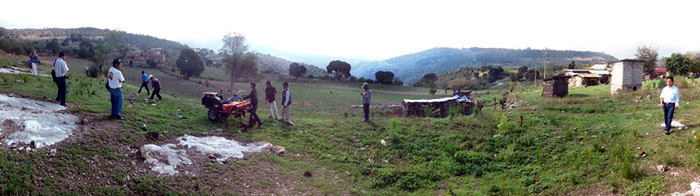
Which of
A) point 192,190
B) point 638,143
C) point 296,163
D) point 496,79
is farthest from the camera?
point 496,79

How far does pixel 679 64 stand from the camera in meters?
34.2

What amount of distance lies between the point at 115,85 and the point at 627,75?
24626mm

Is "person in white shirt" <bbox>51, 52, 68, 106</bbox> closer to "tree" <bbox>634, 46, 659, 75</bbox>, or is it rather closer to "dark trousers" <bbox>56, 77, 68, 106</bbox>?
"dark trousers" <bbox>56, 77, 68, 106</bbox>

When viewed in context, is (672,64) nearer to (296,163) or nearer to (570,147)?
(570,147)

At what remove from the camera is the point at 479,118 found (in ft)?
47.1

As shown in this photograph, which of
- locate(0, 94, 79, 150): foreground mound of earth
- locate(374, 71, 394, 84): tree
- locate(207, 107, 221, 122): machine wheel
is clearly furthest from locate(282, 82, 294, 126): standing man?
locate(374, 71, 394, 84): tree

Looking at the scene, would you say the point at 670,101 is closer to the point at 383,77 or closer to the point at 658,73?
the point at 658,73

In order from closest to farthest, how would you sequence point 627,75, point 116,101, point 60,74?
point 116,101 < point 60,74 < point 627,75

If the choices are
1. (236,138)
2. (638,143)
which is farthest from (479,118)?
(236,138)

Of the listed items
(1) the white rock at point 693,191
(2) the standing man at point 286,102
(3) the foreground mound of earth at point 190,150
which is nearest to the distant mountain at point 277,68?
(2) the standing man at point 286,102

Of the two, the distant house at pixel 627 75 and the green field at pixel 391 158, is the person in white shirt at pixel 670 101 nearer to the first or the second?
the green field at pixel 391 158

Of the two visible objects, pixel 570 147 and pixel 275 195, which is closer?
pixel 275 195

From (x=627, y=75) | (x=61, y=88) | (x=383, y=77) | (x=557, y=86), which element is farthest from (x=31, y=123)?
(x=383, y=77)

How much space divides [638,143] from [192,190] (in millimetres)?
10837
